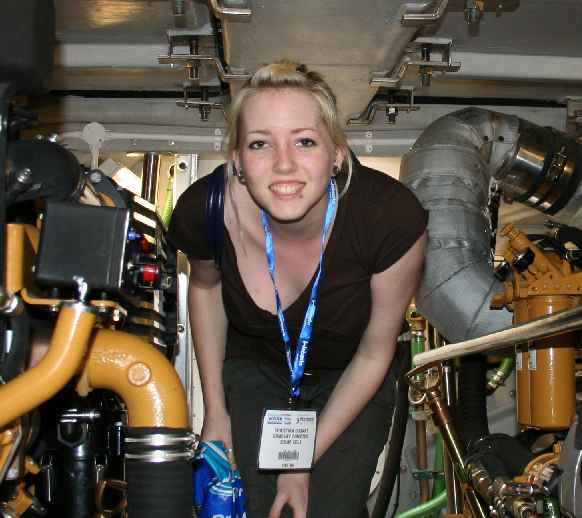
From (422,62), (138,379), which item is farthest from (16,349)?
(422,62)

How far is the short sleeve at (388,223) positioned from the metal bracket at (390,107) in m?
1.14

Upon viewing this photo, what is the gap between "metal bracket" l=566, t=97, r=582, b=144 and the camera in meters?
3.40

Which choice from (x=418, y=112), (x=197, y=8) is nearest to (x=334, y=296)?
(x=197, y=8)

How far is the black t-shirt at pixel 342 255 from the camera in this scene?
2.17m

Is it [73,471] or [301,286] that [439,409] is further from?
[73,471]

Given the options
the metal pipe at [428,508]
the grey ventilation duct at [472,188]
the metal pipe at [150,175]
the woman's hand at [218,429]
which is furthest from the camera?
the metal pipe at [428,508]

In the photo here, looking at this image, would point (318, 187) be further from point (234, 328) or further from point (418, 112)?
point (418, 112)

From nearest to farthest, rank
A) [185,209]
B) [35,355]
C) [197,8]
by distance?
[35,355] < [185,209] < [197,8]

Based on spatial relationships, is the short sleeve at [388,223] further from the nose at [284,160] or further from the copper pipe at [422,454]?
the copper pipe at [422,454]

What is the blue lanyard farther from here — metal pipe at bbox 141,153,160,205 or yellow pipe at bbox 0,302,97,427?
metal pipe at bbox 141,153,160,205

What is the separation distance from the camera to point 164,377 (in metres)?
1.48

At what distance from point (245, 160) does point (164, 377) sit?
81cm

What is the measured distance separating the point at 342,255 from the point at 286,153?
0.34 meters

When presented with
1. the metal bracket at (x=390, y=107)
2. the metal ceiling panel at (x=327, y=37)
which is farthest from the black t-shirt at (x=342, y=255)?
the metal bracket at (x=390, y=107)
